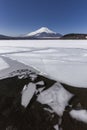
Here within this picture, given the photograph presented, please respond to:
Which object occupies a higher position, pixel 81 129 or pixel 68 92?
pixel 68 92

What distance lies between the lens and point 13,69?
14.0 feet

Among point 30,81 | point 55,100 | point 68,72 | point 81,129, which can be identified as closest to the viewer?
point 81,129

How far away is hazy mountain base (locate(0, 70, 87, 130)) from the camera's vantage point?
291 cm

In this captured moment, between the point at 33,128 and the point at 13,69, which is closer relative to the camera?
the point at 33,128

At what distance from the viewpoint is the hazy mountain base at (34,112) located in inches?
114

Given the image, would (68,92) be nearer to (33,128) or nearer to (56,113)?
(56,113)

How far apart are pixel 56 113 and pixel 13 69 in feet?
5.71

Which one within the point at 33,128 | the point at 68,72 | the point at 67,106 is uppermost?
the point at 68,72

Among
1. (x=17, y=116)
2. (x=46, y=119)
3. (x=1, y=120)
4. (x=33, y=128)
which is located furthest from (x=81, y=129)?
(x=1, y=120)

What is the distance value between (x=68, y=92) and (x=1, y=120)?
137 cm

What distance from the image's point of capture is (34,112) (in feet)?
10.2

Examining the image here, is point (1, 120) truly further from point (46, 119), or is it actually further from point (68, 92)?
point (68, 92)

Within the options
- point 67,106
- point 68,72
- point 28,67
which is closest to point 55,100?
point 67,106

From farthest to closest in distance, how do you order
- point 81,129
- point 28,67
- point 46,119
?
point 28,67 < point 46,119 < point 81,129
